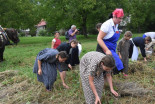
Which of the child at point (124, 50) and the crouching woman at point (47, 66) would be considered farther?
the child at point (124, 50)

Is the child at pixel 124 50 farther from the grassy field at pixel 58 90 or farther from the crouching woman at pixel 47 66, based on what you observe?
the crouching woman at pixel 47 66

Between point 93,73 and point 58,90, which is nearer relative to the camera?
point 93,73

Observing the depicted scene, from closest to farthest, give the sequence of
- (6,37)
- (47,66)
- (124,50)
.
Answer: (47,66), (124,50), (6,37)

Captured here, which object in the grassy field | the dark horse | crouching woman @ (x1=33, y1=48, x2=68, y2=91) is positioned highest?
the dark horse

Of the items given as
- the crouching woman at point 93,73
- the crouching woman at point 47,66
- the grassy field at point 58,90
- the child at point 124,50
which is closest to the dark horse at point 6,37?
the grassy field at point 58,90

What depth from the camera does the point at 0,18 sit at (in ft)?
54.8

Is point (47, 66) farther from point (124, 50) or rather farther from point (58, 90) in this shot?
point (124, 50)

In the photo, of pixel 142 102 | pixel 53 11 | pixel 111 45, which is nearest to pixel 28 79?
pixel 111 45

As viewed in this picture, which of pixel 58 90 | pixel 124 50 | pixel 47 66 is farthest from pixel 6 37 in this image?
pixel 124 50

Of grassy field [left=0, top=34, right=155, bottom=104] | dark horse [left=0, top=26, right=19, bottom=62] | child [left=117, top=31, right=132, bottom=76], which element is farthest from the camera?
dark horse [left=0, top=26, right=19, bottom=62]

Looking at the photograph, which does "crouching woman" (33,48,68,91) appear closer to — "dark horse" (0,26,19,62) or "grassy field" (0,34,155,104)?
"grassy field" (0,34,155,104)

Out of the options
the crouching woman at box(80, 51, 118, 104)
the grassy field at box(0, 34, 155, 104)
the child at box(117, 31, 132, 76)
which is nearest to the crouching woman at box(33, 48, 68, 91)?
the grassy field at box(0, 34, 155, 104)

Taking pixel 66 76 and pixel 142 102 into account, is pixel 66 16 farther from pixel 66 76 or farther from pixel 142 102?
pixel 142 102

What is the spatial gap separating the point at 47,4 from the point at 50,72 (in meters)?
18.7
